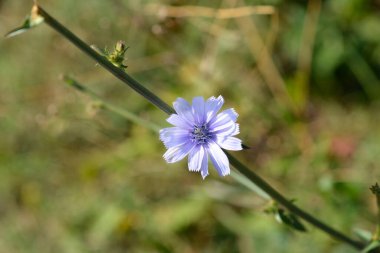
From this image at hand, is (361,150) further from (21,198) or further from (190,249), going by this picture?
(21,198)

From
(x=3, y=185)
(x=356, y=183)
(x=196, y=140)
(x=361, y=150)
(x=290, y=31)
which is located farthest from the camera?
(x=3, y=185)

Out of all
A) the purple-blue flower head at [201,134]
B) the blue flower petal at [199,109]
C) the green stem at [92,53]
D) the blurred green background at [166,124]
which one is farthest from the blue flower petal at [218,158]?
the blurred green background at [166,124]

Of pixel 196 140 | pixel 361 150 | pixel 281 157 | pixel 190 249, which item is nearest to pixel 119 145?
pixel 190 249

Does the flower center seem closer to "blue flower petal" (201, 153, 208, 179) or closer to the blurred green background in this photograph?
"blue flower petal" (201, 153, 208, 179)

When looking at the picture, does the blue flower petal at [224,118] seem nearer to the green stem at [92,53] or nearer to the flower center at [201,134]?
the flower center at [201,134]

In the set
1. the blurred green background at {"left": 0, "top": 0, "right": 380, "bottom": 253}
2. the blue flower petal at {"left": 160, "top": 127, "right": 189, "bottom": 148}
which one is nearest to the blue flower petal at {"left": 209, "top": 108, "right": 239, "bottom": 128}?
the blue flower petal at {"left": 160, "top": 127, "right": 189, "bottom": 148}

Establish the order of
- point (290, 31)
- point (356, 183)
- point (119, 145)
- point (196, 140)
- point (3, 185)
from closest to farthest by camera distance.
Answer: point (196, 140) < point (356, 183) < point (290, 31) < point (119, 145) < point (3, 185)
